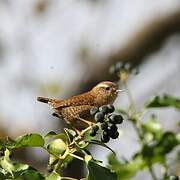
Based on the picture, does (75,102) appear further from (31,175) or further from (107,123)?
(31,175)

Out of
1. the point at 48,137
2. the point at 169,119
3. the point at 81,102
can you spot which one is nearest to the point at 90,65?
the point at 169,119

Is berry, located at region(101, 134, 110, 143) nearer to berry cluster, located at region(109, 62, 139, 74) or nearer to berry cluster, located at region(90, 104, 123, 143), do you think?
berry cluster, located at region(90, 104, 123, 143)

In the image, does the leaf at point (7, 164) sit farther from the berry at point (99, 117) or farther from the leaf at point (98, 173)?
the berry at point (99, 117)

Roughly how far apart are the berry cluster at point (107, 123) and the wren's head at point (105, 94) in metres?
0.71

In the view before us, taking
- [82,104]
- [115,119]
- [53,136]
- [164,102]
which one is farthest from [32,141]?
[164,102]

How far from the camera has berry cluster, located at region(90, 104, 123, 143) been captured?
341 centimetres

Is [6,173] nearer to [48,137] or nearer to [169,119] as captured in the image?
[48,137]

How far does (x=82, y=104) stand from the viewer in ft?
13.8

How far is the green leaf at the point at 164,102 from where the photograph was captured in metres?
5.26

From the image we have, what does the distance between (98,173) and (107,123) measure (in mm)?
265

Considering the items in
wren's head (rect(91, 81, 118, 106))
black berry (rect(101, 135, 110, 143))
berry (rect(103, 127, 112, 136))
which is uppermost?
berry (rect(103, 127, 112, 136))

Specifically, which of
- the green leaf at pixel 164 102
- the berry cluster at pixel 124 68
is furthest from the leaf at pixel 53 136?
the berry cluster at pixel 124 68

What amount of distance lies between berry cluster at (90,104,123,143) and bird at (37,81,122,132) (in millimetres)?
426

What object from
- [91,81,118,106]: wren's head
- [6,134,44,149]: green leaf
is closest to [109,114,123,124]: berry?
[6,134,44,149]: green leaf
